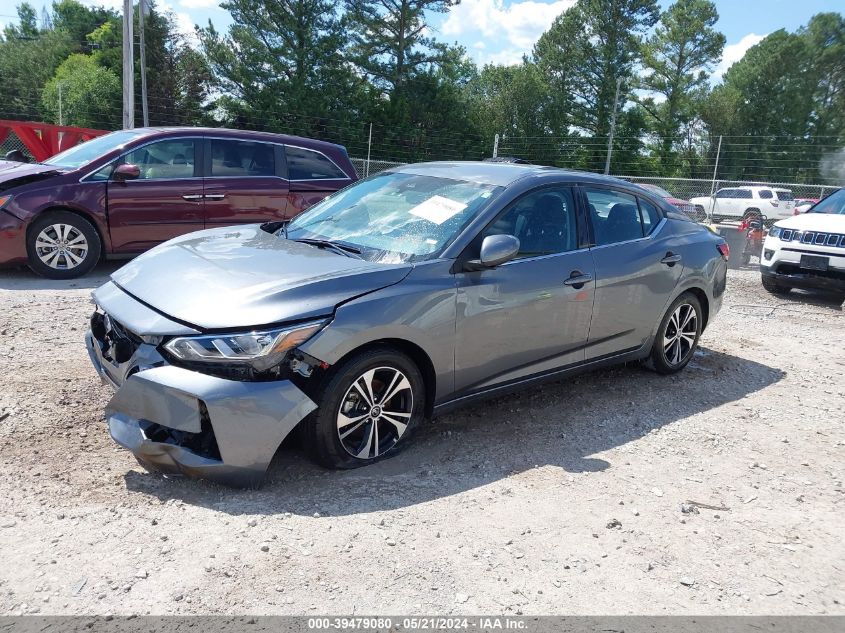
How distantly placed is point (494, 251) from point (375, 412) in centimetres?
113

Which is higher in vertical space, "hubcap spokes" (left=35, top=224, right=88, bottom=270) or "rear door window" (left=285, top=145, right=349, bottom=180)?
"rear door window" (left=285, top=145, right=349, bottom=180)

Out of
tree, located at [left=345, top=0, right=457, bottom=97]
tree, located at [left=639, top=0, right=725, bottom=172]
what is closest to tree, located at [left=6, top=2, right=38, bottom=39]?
tree, located at [left=345, top=0, right=457, bottom=97]

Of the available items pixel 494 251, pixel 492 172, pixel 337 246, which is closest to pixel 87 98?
Answer: pixel 492 172

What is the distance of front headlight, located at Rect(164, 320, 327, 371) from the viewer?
10.4 feet

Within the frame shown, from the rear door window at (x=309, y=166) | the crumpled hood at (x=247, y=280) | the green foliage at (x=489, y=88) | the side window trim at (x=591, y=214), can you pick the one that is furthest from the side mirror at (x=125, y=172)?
the green foliage at (x=489, y=88)

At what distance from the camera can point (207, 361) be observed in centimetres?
317

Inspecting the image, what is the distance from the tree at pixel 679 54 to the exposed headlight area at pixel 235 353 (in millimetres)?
47208

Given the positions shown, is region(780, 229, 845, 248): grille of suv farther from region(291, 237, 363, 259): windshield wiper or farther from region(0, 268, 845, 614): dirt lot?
region(291, 237, 363, 259): windshield wiper

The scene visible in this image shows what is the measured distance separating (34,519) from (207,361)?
0.98m

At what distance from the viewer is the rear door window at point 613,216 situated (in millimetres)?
4863

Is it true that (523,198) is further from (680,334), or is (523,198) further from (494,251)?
(680,334)

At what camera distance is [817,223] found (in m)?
9.35

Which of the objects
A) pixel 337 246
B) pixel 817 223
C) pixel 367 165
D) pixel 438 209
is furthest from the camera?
pixel 367 165

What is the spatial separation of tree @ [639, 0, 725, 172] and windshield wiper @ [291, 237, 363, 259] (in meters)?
46.1
